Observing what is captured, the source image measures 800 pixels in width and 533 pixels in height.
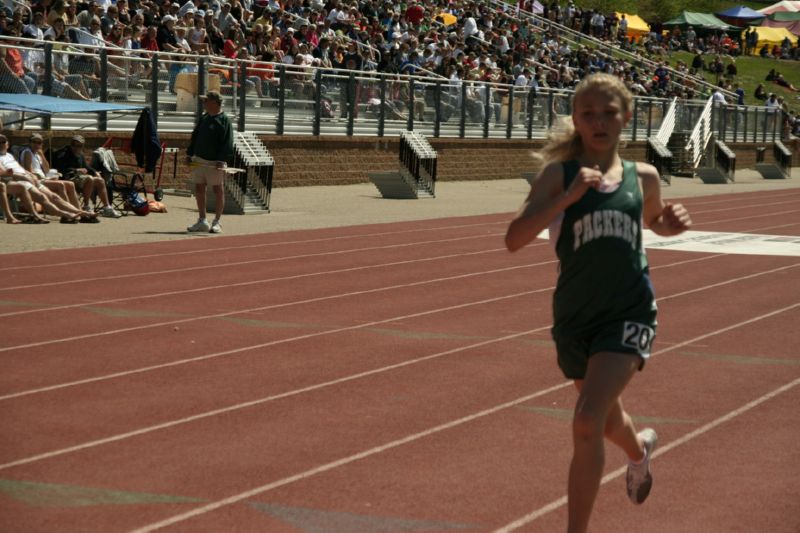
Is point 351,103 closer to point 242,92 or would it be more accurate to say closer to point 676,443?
point 242,92

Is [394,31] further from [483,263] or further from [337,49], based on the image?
[483,263]

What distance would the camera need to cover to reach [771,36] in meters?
88.3

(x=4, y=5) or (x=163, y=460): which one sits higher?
(x=4, y=5)

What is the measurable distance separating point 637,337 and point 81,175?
15.7 m

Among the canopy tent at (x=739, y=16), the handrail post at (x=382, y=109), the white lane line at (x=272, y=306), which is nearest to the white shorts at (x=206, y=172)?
the white lane line at (x=272, y=306)

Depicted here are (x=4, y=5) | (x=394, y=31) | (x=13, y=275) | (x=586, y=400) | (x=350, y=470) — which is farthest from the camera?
(x=394, y=31)

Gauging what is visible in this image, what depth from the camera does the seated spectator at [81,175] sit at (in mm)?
19470

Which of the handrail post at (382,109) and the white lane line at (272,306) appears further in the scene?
the handrail post at (382,109)

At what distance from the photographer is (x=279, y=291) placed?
1241 cm

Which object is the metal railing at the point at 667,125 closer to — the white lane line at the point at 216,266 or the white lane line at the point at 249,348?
the white lane line at the point at 216,266

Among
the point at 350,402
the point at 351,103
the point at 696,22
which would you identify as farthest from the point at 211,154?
the point at 696,22

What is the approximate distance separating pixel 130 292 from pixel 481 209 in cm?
1370

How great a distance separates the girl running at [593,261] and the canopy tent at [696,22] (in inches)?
3232

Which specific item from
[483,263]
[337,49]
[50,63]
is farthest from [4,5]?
[483,263]
